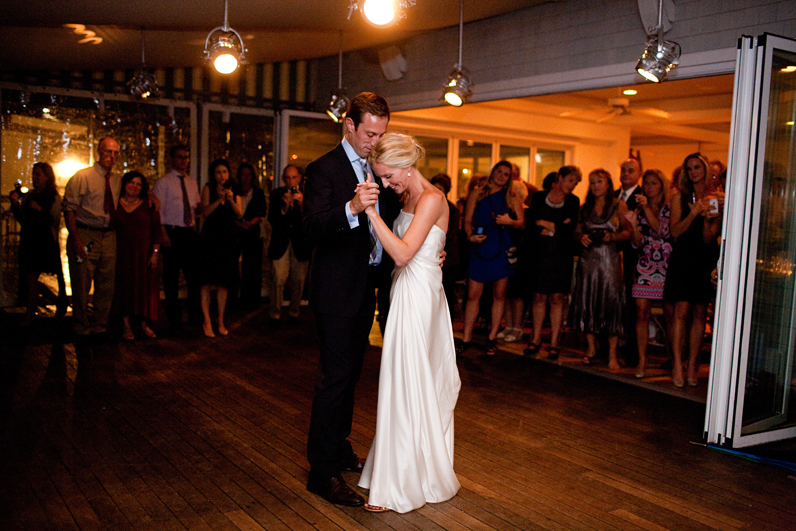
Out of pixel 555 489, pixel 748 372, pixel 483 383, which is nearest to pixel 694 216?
pixel 748 372

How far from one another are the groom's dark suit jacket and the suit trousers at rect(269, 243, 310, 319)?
3.97 m

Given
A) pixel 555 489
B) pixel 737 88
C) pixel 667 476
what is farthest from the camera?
pixel 737 88

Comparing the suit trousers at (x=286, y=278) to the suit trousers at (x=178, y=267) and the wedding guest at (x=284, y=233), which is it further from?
the suit trousers at (x=178, y=267)

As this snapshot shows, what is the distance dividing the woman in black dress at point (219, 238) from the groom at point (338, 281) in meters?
3.38

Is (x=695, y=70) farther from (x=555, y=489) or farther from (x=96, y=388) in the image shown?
(x=96, y=388)

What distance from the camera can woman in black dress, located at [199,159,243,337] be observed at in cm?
604

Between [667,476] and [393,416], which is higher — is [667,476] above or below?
below

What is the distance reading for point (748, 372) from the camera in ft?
12.5

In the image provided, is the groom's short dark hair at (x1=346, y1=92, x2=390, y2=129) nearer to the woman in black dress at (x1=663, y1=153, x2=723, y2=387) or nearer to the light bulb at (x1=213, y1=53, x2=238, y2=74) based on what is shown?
the light bulb at (x1=213, y1=53, x2=238, y2=74)

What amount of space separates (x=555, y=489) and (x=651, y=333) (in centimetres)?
381

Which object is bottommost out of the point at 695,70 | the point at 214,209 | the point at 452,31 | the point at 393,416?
the point at 393,416

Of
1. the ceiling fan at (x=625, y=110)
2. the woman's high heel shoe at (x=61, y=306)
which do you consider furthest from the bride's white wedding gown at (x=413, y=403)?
the ceiling fan at (x=625, y=110)

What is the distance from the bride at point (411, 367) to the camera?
2775 mm

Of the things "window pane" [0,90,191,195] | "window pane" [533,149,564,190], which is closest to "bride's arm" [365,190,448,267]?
"window pane" [0,90,191,195]
